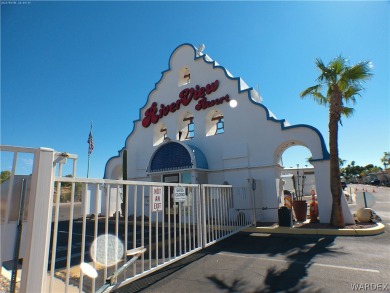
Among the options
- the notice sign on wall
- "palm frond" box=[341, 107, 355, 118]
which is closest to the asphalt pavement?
the notice sign on wall

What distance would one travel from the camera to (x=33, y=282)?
2633 mm

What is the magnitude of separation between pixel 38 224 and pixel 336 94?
11.8 m

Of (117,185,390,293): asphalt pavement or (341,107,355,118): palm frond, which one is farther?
(341,107,355,118): palm frond

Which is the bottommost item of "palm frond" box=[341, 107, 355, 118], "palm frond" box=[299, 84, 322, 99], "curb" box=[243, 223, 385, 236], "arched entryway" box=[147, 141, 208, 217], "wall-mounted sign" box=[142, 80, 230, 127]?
"curb" box=[243, 223, 385, 236]

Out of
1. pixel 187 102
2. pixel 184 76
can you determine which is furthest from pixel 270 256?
pixel 184 76

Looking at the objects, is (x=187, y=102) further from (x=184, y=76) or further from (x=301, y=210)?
(x=301, y=210)

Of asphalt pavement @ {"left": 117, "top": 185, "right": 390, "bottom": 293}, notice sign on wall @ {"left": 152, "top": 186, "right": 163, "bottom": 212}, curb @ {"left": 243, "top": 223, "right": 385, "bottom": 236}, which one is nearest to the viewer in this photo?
asphalt pavement @ {"left": 117, "top": 185, "right": 390, "bottom": 293}

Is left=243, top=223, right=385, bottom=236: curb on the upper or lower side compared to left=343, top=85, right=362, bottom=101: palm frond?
lower

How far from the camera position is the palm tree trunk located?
9952 millimetres

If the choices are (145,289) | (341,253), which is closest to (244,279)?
(145,289)

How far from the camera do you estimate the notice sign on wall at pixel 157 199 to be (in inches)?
200

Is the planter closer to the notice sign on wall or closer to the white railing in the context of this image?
the white railing

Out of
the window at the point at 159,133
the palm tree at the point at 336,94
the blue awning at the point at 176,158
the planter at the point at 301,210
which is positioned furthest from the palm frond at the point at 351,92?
the window at the point at 159,133

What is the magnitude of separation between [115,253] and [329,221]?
1020cm
